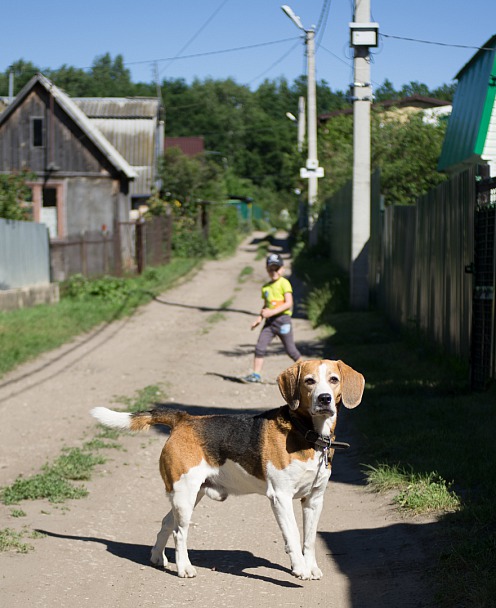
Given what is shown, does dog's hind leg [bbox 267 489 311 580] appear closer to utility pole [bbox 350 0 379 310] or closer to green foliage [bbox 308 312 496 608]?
green foliage [bbox 308 312 496 608]

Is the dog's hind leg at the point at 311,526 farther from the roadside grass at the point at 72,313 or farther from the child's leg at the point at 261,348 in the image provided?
the roadside grass at the point at 72,313

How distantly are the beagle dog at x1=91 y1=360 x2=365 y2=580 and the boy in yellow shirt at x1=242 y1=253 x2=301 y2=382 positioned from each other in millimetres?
6446

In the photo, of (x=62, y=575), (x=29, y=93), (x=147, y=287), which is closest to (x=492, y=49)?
(x=147, y=287)

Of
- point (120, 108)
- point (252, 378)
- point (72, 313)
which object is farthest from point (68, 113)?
point (252, 378)

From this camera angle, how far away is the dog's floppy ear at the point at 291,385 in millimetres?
5039

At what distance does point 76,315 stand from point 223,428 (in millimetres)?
13744

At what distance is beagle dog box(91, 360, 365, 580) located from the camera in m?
5.03

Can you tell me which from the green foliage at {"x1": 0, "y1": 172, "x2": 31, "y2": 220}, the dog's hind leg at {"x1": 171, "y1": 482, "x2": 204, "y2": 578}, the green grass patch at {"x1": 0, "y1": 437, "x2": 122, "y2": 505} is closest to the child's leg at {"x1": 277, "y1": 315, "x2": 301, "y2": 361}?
the green grass patch at {"x1": 0, "y1": 437, "x2": 122, "y2": 505}

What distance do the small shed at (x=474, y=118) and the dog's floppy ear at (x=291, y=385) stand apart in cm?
1080

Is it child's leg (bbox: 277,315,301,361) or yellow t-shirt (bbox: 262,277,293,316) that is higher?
yellow t-shirt (bbox: 262,277,293,316)

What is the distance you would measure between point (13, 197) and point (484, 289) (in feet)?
52.9

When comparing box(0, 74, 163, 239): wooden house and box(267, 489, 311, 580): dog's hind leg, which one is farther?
box(0, 74, 163, 239): wooden house

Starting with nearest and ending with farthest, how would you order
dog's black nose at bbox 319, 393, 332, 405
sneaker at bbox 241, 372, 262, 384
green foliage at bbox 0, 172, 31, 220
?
1. dog's black nose at bbox 319, 393, 332, 405
2. sneaker at bbox 241, 372, 262, 384
3. green foliage at bbox 0, 172, 31, 220

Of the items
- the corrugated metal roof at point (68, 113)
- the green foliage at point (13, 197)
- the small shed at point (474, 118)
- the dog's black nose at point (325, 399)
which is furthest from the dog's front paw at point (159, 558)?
the corrugated metal roof at point (68, 113)
